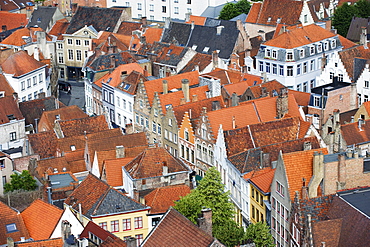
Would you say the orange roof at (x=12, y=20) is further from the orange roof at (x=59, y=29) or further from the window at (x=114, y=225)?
the window at (x=114, y=225)

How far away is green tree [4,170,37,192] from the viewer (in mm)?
88500

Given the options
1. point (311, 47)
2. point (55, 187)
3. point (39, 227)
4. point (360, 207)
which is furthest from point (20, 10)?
point (360, 207)

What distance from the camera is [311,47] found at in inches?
4803

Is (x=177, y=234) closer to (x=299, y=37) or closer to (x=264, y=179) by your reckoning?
(x=264, y=179)

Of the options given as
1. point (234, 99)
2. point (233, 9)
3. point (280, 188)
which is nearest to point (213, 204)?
point (280, 188)

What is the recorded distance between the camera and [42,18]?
159250 millimetres

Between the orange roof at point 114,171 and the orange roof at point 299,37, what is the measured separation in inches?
1562

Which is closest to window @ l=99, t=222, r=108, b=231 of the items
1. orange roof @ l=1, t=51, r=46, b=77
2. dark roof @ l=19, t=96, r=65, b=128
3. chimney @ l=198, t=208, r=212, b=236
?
chimney @ l=198, t=208, r=212, b=236

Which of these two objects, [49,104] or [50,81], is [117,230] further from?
[50,81]

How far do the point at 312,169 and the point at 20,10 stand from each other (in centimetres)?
12455

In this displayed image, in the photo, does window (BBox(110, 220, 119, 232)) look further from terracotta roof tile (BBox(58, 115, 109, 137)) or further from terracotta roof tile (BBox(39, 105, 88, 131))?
terracotta roof tile (BBox(39, 105, 88, 131))

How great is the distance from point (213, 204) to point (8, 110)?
4201 cm

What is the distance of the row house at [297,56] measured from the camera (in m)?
120

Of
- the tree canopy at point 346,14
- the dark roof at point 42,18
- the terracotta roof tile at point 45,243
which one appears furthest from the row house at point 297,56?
the terracotta roof tile at point 45,243
